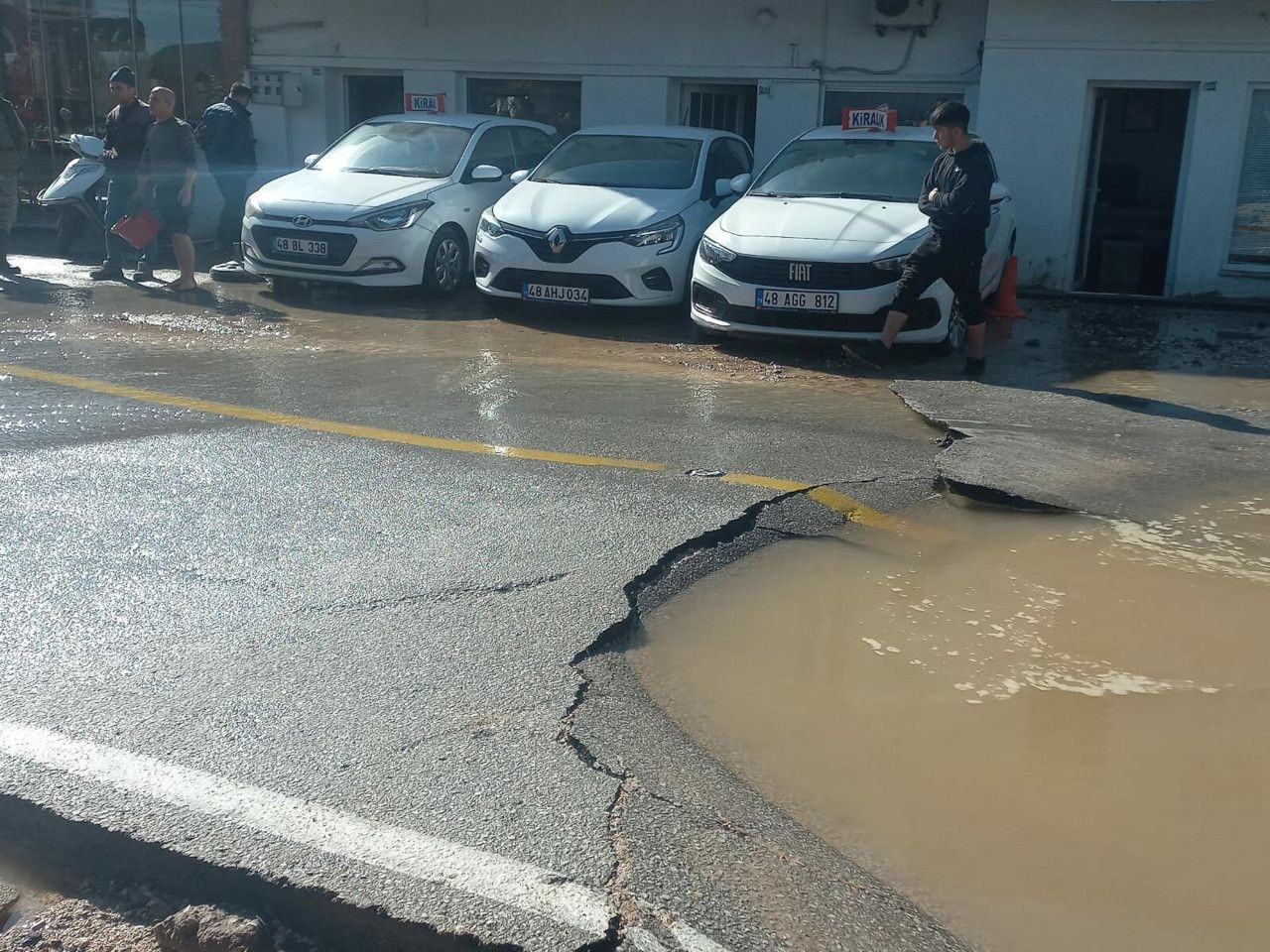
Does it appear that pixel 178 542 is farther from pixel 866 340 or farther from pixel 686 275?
pixel 686 275

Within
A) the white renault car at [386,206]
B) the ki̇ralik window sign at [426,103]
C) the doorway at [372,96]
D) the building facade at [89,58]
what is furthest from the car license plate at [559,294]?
the building facade at [89,58]

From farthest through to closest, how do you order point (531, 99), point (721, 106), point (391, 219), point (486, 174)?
point (531, 99) < point (721, 106) < point (486, 174) < point (391, 219)

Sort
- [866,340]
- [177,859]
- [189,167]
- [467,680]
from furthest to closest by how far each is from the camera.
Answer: [189,167] < [866,340] < [467,680] < [177,859]

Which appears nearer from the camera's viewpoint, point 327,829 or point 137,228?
point 327,829

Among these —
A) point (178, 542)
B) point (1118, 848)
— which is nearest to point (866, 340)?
point (178, 542)

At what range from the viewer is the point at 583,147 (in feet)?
40.1

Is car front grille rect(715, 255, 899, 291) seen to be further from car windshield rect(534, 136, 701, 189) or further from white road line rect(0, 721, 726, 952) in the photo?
white road line rect(0, 721, 726, 952)

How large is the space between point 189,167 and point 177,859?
1001cm

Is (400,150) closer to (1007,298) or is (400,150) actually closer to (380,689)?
(1007,298)

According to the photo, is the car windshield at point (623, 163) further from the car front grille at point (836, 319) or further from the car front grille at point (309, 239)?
the car front grille at point (836, 319)

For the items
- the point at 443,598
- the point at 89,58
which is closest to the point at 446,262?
the point at 443,598

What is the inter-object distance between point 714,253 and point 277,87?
10063 mm

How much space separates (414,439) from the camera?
691 cm

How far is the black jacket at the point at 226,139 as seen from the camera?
1448 centimetres
